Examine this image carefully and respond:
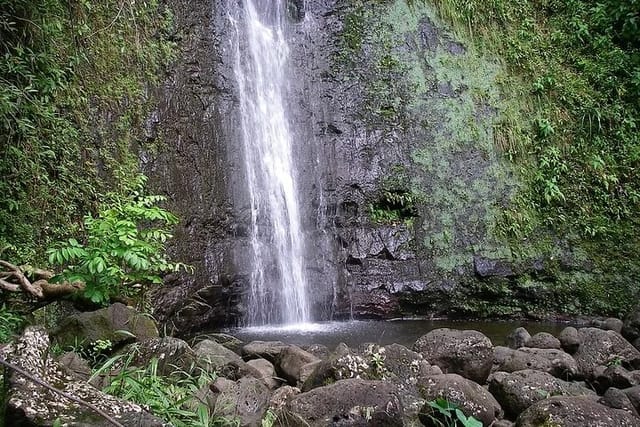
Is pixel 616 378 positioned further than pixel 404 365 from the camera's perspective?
Yes

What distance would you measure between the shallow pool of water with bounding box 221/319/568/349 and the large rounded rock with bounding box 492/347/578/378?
5.98 feet

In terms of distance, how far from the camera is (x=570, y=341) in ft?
17.6

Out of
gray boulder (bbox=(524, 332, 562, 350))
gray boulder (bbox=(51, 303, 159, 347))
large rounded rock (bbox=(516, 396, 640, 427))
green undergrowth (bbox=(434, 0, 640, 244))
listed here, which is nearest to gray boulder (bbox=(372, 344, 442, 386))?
large rounded rock (bbox=(516, 396, 640, 427))

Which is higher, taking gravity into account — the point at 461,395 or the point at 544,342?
the point at 461,395

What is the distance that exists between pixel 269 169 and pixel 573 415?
6.75 metres

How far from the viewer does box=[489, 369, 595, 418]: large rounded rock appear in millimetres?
3666

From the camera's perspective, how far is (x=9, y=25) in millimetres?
5469

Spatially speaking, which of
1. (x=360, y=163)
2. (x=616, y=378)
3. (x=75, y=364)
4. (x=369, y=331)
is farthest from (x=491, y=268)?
(x=75, y=364)

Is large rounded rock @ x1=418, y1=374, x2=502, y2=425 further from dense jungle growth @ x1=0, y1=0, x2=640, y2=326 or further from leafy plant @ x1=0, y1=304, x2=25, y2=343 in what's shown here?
leafy plant @ x1=0, y1=304, x2=25, y2=343

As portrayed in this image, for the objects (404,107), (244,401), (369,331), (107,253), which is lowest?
(369,331)

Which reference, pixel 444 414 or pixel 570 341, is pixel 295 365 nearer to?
pixel 444 414

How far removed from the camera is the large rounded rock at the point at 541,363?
4.66 m

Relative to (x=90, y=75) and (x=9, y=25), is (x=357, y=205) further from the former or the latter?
(x=9, y=25)

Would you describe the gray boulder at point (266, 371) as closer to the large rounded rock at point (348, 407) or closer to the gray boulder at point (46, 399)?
the large rounded rock at point (348, 407)
